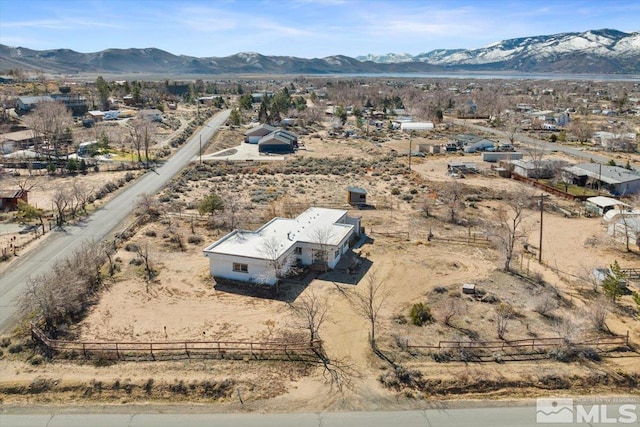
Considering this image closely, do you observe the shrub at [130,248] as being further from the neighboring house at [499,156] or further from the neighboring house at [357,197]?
the neighboring house at [499,156]

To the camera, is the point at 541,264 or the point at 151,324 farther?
the point at 541,264

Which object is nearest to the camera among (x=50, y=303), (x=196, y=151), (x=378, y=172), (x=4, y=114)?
(x=50, y=303)

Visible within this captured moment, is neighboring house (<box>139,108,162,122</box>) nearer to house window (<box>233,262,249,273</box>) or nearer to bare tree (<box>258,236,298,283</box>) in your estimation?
bare tree (<box>258,236,298,283</box>)

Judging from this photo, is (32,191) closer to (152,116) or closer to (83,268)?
(83,268)

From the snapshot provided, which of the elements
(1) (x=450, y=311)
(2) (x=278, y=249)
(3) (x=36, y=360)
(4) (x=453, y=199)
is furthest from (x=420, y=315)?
(4) (x=453, y=199)

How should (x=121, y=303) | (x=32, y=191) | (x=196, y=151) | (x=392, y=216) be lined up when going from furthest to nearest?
(x=196, y=151) → (x=32, y=191) → (x=392, y=216) → (x=121, y=303)

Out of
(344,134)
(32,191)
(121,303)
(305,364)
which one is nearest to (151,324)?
(121,303)

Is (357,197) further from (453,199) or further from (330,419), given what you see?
(330,419)
